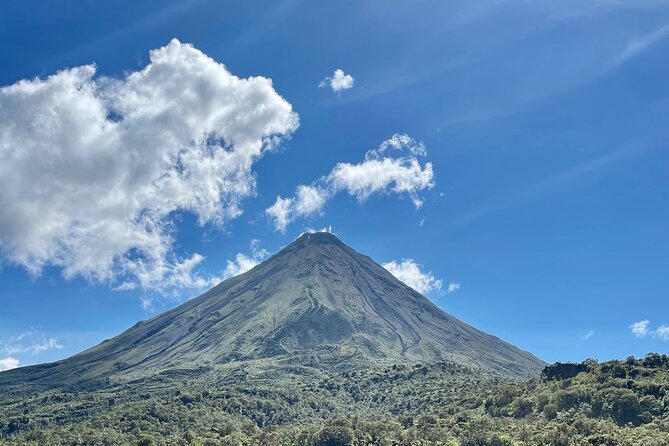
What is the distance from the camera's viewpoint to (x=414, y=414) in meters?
152

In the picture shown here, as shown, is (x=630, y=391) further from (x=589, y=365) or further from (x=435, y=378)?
(x=435, y=378)

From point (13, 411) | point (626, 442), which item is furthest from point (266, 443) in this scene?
point (13, 411)

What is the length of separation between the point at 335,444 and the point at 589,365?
186ft

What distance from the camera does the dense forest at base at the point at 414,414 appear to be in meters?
91.9

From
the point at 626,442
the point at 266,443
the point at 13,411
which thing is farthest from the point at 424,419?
the point at 13,411

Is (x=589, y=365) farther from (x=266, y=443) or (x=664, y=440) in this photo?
(x=266, y=443)

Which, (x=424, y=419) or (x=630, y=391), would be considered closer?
(x=630, y=391)

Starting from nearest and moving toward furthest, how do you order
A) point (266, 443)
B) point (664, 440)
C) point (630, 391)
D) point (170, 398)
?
point (664, 440) < point (630, 391) < point (266, 443) < point (170, 398)

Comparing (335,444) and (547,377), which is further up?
(547,377)

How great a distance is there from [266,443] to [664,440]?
6321 centimetres

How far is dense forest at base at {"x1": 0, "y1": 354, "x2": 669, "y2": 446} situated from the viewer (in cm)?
9194

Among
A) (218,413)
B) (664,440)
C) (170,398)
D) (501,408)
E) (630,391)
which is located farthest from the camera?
(170,398)

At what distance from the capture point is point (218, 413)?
14825 cm

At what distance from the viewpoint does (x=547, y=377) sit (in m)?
130
